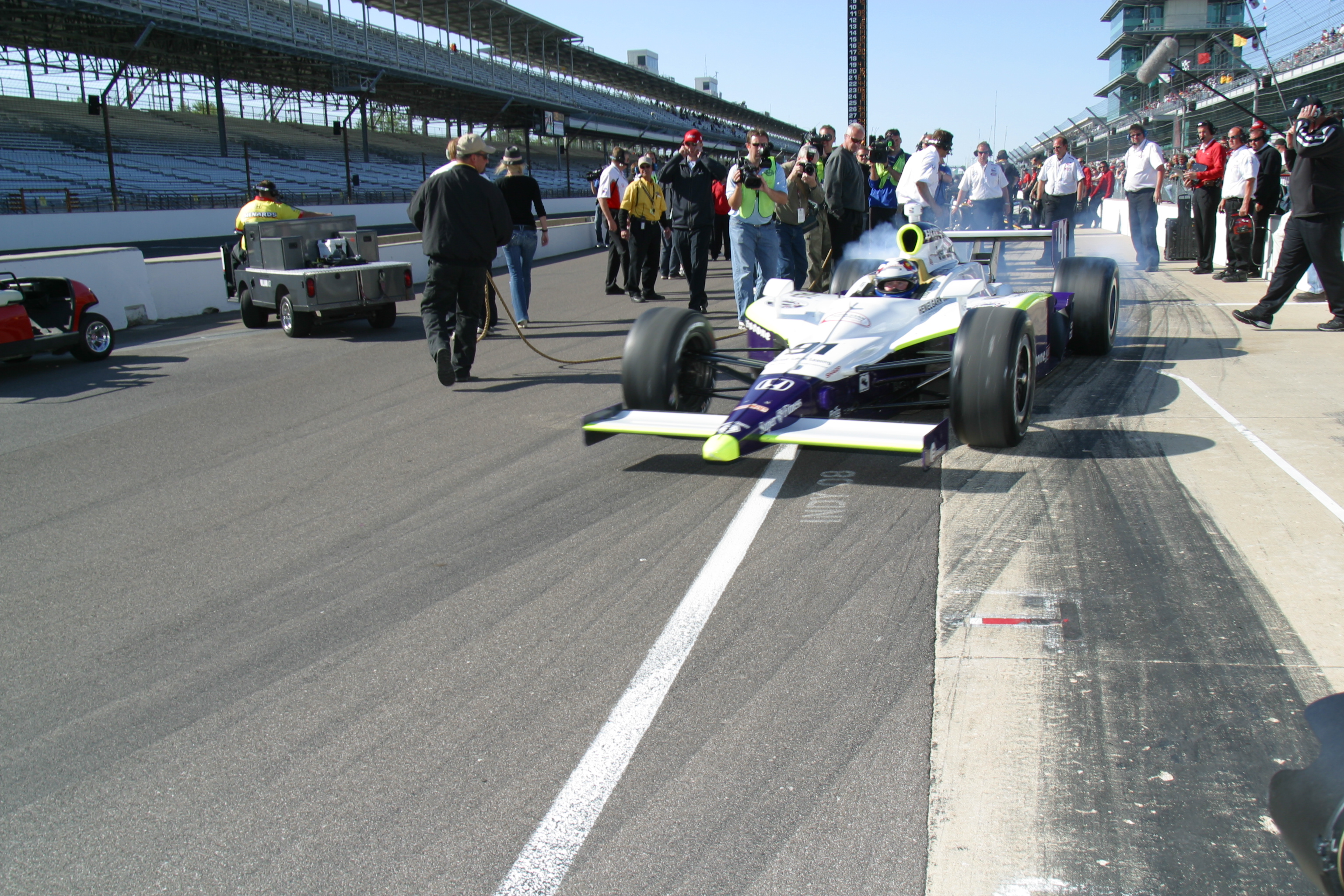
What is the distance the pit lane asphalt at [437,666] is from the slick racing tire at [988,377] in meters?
0.39

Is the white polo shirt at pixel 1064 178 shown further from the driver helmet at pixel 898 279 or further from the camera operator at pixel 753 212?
the driver helmet at pixel 898 279

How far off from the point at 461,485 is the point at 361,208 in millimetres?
36233

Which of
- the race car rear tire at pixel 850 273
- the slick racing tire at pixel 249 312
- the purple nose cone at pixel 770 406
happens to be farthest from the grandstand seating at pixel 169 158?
the purple nose cone at pixel 770 406

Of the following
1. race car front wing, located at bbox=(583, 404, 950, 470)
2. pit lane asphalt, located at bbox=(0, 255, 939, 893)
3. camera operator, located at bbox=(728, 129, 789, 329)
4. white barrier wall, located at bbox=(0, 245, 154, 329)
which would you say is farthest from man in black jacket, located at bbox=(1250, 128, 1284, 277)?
white barrier wall, located at bbox=(0, 245, 154, 329)

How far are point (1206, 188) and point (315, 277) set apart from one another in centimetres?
1107

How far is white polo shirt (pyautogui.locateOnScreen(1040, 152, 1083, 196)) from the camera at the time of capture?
14789mm

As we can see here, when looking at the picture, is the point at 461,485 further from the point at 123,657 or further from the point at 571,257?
the point at 571,257

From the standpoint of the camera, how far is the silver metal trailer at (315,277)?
10.0m

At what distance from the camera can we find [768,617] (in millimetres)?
3336

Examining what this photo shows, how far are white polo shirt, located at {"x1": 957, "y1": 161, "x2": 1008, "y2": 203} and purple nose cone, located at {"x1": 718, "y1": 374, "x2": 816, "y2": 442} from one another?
10367 mm

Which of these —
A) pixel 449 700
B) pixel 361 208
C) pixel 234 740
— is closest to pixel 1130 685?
pixel 449 700

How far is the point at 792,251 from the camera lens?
33.0 feet

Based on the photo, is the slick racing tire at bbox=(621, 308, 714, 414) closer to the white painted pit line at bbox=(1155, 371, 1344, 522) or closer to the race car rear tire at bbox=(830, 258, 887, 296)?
the race car rear tire at bbox=(830, 258, 887, 296)

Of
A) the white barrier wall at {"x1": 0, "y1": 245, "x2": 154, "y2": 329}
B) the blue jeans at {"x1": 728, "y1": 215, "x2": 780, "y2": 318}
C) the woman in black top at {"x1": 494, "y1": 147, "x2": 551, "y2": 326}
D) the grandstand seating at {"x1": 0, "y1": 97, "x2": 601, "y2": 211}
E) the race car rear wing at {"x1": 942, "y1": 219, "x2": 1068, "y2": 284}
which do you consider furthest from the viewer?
the grandstand seating at {"x1": 0, "y1": 97, "x2": 601, "y2": 211}
